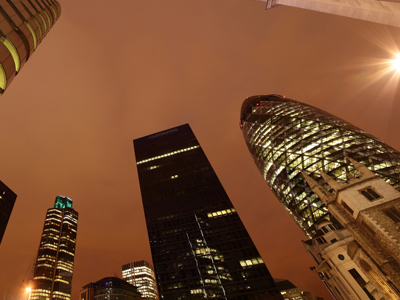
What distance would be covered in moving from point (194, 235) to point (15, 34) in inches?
2765

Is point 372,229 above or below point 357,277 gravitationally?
above

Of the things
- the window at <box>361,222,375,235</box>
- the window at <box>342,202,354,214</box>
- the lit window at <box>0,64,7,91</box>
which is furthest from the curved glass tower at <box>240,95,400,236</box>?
the lit window at <box>0,64,7,91</box>

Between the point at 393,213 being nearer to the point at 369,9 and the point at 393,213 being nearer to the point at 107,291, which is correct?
the point at 369,9

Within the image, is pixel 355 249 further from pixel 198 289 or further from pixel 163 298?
pixel 163 298

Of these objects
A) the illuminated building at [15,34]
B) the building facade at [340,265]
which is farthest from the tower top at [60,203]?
the illuminated building at [15,34]

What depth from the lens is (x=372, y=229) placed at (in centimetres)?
3114

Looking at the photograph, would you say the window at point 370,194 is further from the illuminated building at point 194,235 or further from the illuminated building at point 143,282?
the illuminated building at point 143,282

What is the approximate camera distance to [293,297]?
13400 cm

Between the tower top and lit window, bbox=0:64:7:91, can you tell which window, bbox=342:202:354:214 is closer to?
lit window, bbox=0:64:7:91

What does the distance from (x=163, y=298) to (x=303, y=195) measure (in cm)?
4925

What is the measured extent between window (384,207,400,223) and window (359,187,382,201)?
8.06ft

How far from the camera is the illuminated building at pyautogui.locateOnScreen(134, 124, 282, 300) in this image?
2432 inches

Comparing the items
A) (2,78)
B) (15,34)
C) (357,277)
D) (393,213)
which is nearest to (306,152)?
(393,213)

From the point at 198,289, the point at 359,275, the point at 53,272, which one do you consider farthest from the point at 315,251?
the point at 53,272
